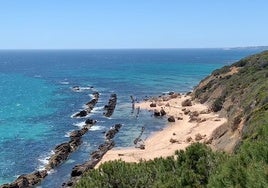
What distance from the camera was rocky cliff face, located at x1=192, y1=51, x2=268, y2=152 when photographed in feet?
170

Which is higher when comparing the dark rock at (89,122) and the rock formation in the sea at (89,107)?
the dark rock at (89,122)

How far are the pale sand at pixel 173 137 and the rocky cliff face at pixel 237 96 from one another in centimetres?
283

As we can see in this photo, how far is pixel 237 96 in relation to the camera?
80.6m

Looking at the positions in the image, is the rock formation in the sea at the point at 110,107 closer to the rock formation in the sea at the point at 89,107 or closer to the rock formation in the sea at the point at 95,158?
the rock formation in the sea at the point at 89,107

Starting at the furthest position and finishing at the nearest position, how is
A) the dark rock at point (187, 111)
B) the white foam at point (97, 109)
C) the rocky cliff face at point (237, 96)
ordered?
the white foam at point (97, 109), the dark rock at point (187, 111), the rocky cliff face at point (237, 96)

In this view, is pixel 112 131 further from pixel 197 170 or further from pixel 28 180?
pixel 197 170

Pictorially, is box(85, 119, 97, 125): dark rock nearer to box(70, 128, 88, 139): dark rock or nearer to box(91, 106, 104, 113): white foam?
box(70, 128, 88, 139): dark rock

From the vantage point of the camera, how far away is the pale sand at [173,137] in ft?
184

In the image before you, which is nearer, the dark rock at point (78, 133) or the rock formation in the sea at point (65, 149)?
the rock formation in the sea at point (65, 149)

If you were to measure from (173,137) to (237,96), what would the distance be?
850 inches

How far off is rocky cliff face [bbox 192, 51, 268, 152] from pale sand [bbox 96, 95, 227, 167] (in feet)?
9.30

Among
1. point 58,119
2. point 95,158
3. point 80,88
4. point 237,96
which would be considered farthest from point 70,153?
point 80,88

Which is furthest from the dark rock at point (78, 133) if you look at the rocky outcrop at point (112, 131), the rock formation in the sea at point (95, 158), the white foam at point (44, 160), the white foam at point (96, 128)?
the white foam at point (44, 160)

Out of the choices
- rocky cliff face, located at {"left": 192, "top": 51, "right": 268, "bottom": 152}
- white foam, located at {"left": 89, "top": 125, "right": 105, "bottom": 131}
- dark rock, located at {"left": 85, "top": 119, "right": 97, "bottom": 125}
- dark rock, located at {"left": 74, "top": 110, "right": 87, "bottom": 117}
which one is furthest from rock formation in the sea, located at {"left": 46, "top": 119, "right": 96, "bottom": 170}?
rocky cliff face, located at {"left": 192, "top": 51, "right": 268, "bottom": 152}
